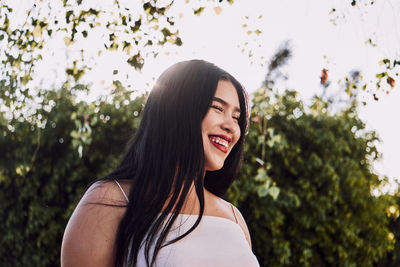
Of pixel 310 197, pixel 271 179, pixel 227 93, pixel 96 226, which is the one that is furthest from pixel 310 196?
pixel 96 226

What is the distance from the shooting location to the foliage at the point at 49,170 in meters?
5.61

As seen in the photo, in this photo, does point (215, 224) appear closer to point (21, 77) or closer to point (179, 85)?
point (179, 85)

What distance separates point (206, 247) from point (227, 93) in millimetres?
708

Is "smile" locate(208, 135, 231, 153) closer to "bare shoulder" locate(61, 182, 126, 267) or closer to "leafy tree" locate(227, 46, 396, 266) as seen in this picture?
"bare shoulder" locate(61, 182, 126, 267)

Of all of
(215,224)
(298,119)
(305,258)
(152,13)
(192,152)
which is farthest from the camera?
(298,119)

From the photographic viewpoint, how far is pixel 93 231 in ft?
5.41

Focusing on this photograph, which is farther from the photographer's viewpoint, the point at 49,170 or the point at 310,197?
the point at 49,170

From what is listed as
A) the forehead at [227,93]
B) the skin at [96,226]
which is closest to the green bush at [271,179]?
the forehead at [227,93]

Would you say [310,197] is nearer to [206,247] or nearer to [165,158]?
[206,247]

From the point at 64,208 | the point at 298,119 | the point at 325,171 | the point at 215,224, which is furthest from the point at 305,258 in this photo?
the point at 215,224

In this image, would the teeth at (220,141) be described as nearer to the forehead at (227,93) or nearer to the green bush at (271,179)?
the forehead at (227,93)

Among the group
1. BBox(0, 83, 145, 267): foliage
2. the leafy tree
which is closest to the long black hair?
the leafy tree

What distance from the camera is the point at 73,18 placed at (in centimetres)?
257

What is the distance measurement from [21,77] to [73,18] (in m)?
0.54
